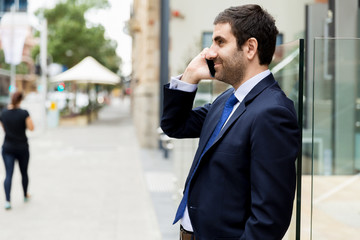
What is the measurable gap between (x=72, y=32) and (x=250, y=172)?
3486 cm

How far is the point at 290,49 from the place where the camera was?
2.66m

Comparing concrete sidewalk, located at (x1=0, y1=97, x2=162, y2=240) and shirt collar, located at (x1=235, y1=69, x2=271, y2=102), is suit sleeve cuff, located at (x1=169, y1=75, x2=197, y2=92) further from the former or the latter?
concrete sidewalk, located at (x1=0, y1=97, x2=162, y2=240)

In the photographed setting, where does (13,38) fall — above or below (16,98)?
above

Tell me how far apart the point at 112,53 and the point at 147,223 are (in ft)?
119

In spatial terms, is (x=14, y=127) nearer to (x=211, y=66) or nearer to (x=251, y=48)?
(x=211, y=66)

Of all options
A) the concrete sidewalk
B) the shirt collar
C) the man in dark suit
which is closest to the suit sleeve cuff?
the man in dark suit

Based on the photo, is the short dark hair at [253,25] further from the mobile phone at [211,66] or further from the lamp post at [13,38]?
the lamp post at [13,38]

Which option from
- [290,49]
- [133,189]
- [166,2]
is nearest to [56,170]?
[133,189]

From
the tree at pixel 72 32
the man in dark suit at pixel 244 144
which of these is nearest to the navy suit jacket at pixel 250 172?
the man in dark suit at pixel 244 144

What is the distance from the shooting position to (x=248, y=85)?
1812 millimetres

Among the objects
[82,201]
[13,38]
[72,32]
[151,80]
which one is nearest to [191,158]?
[82,201]

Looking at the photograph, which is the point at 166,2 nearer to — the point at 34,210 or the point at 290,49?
the point at 34,210

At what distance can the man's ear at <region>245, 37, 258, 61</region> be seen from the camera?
1.72 m

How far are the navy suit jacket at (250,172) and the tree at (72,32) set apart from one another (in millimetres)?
34254
